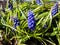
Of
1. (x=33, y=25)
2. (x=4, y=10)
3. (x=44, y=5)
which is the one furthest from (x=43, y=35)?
(x=4, y=10)

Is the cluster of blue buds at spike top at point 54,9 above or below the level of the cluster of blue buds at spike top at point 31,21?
above

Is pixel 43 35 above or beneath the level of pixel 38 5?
beneath

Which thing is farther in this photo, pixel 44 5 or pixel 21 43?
pixel 44 5

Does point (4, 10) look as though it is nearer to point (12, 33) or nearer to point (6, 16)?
point (6, 16)

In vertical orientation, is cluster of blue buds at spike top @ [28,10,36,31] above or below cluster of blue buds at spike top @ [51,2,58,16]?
below

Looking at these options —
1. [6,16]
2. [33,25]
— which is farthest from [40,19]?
[6,16]

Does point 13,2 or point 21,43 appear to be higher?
point 13,2

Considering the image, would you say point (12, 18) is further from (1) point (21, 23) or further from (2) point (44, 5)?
(2) point (44, 5)

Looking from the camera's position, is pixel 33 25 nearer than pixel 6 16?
Yes
